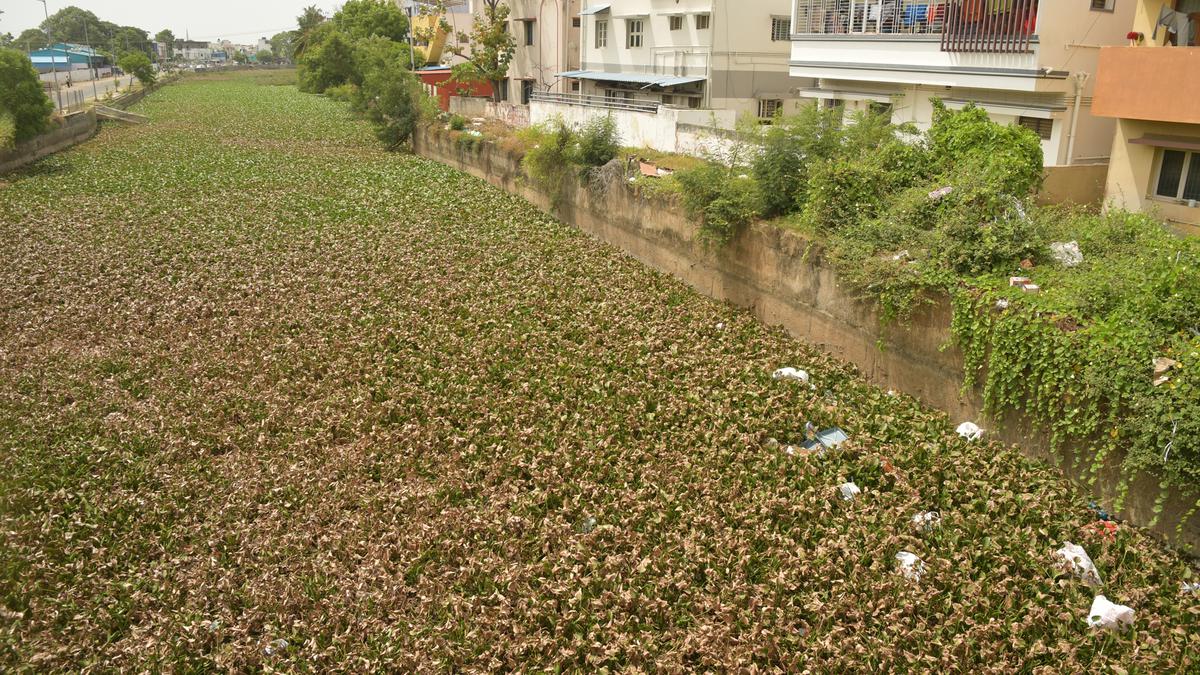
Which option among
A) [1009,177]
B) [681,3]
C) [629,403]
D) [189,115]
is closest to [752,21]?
[681,3]

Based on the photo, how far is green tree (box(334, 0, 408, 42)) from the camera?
62.8 metres

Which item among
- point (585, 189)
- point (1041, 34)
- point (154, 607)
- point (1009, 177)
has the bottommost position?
point (154, 607)

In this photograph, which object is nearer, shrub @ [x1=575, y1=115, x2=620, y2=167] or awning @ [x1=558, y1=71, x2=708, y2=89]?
shrub @ [x1=575, y1=115, x2=620, y2=167]

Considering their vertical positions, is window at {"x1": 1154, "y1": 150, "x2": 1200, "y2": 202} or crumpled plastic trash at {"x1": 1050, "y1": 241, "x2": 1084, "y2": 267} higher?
window at {"x1": 1154, "y1": 150, "x2": 1200, "y2": 202}

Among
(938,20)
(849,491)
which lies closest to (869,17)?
(938,20)

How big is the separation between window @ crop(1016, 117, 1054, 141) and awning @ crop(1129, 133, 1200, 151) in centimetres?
235

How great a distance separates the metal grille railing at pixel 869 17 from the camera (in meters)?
15.9

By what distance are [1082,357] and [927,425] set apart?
1767 mm

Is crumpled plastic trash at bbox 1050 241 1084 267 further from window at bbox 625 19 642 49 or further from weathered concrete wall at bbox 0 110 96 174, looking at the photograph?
weathered concrete wall at bbox 0 110 96 174

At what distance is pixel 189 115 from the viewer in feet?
141

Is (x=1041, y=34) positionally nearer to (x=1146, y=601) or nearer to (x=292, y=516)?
(x=1146, y=601)

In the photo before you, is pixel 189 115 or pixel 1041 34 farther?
pixel 189 115

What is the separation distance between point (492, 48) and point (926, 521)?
31.5m

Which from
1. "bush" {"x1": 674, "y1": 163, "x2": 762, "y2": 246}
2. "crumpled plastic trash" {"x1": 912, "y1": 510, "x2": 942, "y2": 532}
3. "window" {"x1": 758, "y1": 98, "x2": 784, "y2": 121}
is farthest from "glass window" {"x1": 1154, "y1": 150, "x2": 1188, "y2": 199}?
"window" {"x1": 758, "y1": 98, "x2": 784, "y2": 121}
